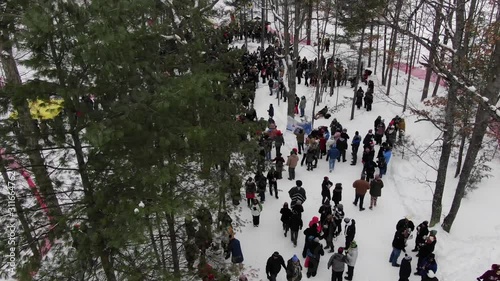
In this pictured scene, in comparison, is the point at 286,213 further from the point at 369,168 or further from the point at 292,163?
the point at 369,168

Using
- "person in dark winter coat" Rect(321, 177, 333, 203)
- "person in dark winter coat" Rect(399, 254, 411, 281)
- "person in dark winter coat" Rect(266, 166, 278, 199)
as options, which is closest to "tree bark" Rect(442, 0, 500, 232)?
"person in dark winter coat" Rect(399, 254, 411, 281)

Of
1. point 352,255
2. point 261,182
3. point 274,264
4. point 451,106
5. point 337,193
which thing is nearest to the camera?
point 274,264

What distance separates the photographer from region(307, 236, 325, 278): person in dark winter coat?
10414mm

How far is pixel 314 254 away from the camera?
412 inches

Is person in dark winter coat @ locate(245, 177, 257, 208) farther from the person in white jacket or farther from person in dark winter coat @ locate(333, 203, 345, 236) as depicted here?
the person in white jacket

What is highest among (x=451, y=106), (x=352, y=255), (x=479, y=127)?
(x=451, y=106)

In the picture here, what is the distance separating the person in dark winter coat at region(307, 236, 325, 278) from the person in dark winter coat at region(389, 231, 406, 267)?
210cm

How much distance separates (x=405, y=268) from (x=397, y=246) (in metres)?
1.00

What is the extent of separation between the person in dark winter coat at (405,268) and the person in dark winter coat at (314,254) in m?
2.04

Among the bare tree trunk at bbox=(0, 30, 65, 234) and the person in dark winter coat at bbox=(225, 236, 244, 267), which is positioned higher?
the bare tree trunk at bbox=(0, 30, 65, 234)

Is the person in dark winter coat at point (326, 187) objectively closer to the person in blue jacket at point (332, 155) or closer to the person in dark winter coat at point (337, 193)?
the person in dark winter coat at point (337, 193)

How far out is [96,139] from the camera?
213 inches

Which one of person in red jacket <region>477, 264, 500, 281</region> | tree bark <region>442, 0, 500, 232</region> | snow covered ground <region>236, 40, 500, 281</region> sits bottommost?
snow covered ground <region>236, 40, 500, 281</region>

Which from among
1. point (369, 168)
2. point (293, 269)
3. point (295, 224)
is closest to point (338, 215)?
point (295, 224)
